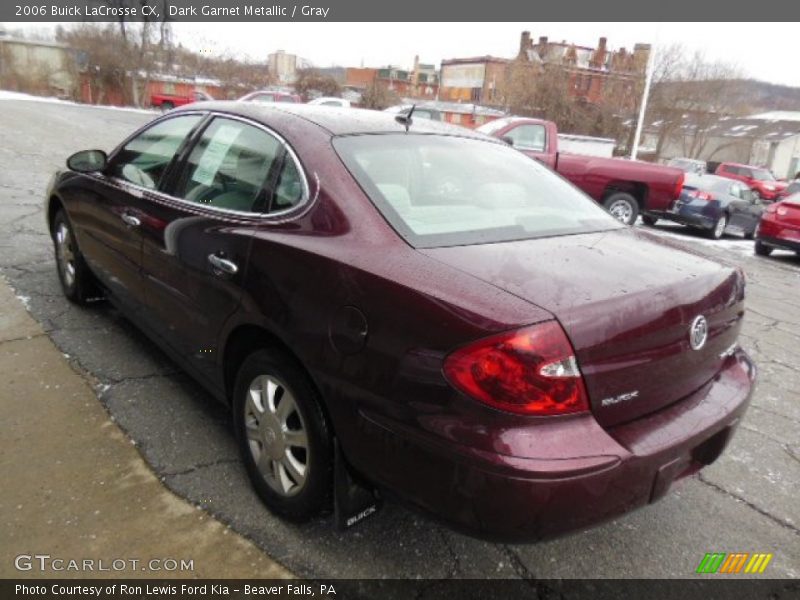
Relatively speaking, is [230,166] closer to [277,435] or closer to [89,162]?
[277,435]

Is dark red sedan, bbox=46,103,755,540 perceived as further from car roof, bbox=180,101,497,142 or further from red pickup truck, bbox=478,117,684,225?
red pickup truck, bbox=478,117,684,225

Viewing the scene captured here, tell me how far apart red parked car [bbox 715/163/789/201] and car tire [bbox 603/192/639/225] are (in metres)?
17.6

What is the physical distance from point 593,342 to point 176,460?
6.55ft

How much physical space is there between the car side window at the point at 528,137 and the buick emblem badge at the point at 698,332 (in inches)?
330

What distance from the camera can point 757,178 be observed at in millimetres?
26609

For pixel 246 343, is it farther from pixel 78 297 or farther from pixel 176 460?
pixel 78 297

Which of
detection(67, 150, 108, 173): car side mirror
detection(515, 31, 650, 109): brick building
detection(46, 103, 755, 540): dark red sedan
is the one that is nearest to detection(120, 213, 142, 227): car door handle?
detection(46, 103, 755, 540): dark red sedan

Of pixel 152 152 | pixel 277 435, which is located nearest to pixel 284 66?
pixel 152 152

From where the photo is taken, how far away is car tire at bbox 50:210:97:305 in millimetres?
4305

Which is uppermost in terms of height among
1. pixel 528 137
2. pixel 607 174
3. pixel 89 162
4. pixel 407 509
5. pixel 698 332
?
pixel 528 137

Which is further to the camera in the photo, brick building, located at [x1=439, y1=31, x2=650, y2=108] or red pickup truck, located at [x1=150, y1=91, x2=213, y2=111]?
brick building, located at [x1=439, y1=31, x2=650, y2=108]

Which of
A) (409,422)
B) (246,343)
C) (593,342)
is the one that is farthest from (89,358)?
(593,342)

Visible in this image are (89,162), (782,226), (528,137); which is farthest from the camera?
(782,226)

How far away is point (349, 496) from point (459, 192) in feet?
4.37
